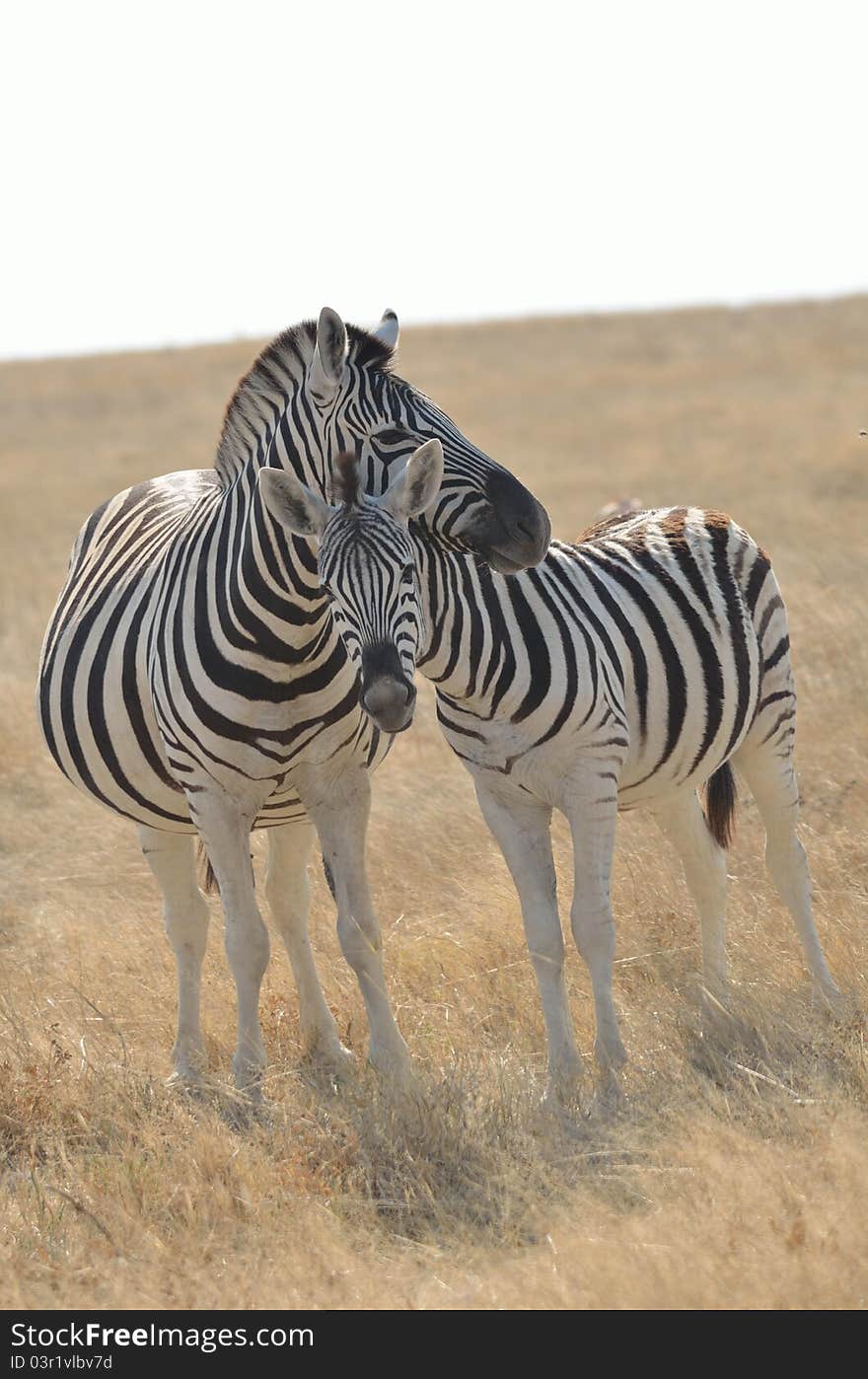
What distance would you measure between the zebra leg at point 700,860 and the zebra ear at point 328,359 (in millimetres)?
2204

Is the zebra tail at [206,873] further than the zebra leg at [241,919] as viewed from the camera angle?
Yes

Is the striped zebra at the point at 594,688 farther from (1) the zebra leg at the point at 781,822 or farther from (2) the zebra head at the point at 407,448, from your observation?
(2) the zebra head at the point at 407,448

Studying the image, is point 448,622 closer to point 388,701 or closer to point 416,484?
point 416,484

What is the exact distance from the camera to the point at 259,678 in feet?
16.2

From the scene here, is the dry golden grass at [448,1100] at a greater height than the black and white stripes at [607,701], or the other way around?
the black and white stripes at [607,701]

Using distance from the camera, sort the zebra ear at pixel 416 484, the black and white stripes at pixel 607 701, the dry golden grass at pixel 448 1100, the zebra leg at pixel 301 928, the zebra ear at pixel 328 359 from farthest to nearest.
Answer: the zebra leg at pixel 301 928, the black and white stripes at pixel 607 701, the zebra ear at pixel 328 359, the zebra ear at pixel 416 484, the dry golden grass at pixel 448 1100

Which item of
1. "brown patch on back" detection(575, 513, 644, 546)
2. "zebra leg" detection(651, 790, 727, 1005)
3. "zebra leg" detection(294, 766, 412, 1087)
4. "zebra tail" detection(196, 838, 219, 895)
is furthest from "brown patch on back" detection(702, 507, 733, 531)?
"zebra tail" detection(196, 838, 219, 895)

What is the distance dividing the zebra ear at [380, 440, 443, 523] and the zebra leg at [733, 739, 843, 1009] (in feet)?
7.30

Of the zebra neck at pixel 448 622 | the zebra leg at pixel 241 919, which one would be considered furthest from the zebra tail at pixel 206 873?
the zebra neck at pixel 448 622

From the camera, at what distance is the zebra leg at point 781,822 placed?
595 centimetres

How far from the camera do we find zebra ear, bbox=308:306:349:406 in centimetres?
476

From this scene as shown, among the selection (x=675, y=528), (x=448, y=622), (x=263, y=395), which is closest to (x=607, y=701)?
(x=448, y=622)

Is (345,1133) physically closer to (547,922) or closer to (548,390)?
(547,922)

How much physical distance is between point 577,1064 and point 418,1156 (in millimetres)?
734
